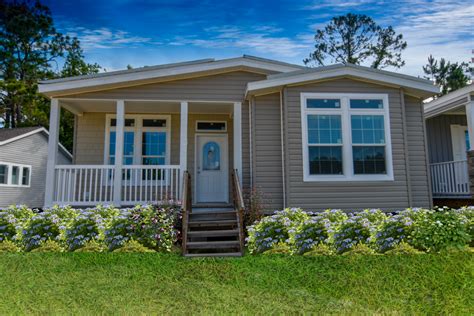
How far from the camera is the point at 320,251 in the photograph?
558 centimetres

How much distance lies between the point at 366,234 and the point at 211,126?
17.8 ft

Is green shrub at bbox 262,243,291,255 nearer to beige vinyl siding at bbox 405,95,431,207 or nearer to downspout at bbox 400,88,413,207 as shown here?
downspout at bbox 400,88,413,207

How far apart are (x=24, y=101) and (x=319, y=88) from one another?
20.7 metres

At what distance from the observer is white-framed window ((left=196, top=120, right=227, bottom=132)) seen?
9641mm

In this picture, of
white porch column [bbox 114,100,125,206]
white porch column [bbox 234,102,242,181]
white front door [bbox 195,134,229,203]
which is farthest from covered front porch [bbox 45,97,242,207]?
white porch column [bbox 114,100,125,206]

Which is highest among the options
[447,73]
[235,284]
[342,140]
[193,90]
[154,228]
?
[447,73]

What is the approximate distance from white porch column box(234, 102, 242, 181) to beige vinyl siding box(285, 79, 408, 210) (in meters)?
1.41

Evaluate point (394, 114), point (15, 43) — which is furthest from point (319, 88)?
point (15, 43)

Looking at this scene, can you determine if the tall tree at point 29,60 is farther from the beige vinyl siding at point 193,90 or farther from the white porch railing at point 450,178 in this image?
the white porch railing at point 450,178

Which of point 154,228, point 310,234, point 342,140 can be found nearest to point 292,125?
point 342,140

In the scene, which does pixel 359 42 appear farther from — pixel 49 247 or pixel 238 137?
pixel 49 247

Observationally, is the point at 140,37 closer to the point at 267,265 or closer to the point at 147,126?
the point at 147,126

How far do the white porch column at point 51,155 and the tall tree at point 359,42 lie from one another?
18353mm

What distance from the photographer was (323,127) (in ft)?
24.4
